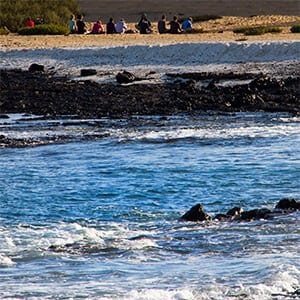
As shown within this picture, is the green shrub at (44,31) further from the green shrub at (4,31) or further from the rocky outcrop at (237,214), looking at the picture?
the rocky outcrop at (237,214)

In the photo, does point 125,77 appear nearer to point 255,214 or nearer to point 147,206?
point 147,206

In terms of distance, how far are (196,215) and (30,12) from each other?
3499cm

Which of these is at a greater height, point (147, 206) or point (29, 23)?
point (29, 23)

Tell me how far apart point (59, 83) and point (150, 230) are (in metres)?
14.5

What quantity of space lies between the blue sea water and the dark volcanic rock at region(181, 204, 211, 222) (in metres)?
0.11

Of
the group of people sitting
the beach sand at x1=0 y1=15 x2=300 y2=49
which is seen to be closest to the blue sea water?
the beach sand at x1=0 y1=15 x2=300 y2=49

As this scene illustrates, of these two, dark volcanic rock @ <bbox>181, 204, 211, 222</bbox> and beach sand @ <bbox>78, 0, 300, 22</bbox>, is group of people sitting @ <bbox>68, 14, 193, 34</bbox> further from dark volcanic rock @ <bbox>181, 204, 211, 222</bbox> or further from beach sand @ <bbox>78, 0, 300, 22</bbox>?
dark volcanic rock @ <bbox>181, 204, 211, 222</bbox>

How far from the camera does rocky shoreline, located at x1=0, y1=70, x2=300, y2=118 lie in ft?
78.0

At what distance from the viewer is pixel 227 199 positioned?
14961 millimetres

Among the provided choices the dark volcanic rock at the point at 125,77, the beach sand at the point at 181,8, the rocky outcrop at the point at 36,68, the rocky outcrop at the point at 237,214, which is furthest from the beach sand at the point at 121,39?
the rocky outcrop at the point at 237,214

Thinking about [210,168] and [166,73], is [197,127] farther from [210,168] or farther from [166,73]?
[166,73]

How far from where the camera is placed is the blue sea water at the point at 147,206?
1046 cm

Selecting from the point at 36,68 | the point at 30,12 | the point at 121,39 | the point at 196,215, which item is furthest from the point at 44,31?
the point at 196,215

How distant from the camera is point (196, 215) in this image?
523 inches
